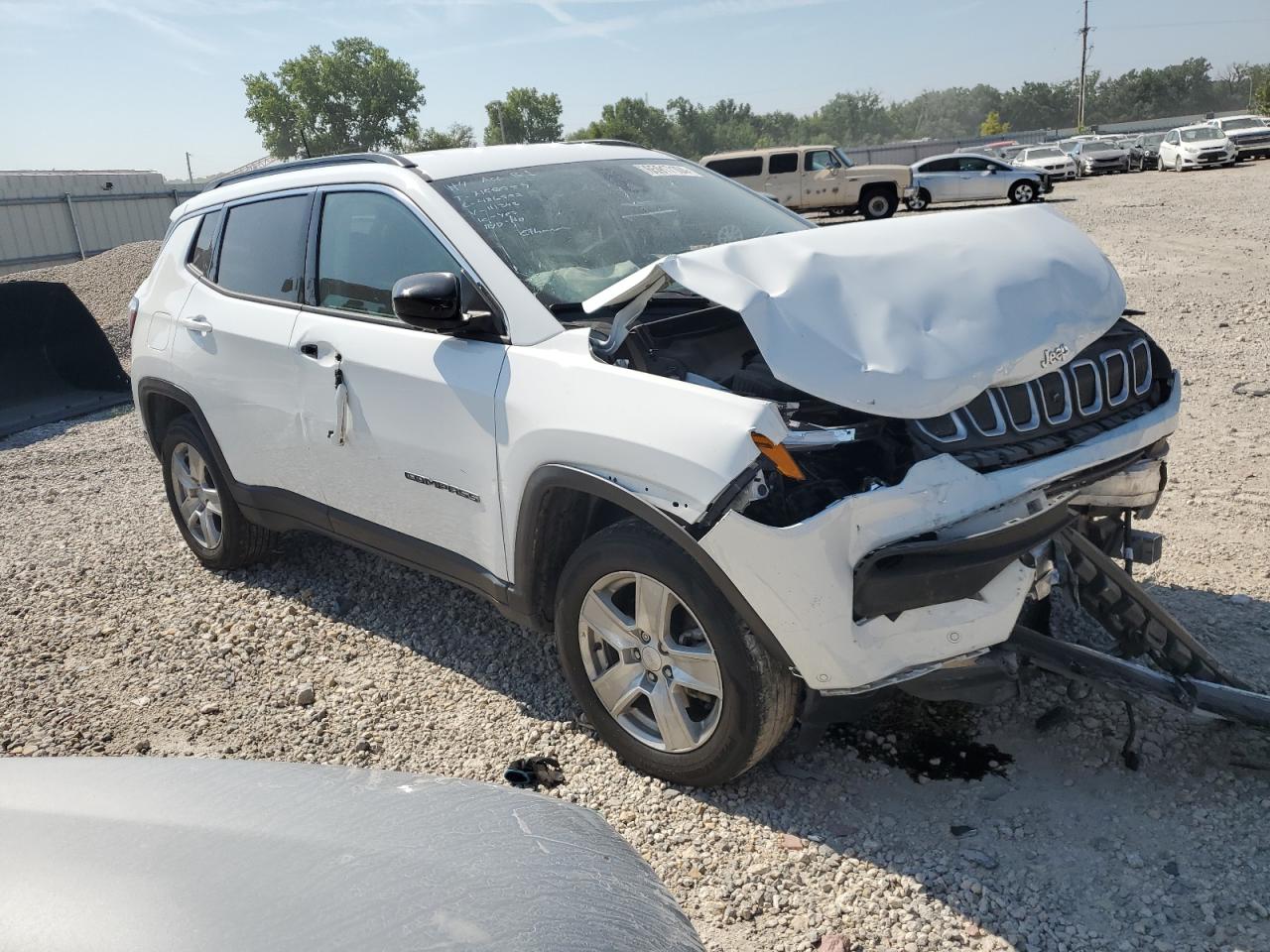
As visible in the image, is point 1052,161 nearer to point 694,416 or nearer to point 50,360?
point 50,360

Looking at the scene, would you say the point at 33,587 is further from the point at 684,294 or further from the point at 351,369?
the point at 684,294

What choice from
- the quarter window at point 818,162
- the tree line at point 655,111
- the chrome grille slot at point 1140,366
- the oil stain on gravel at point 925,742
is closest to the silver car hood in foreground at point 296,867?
the oil stain on gravel at point 925,742

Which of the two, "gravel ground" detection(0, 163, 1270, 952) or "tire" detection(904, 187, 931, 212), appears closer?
"gravel ground" detection(0, 163, 1270, 952)

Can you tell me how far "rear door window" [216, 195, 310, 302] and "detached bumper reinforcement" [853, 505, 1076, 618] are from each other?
9.30ft

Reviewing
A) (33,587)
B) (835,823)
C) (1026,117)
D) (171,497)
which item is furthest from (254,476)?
(1026,117)

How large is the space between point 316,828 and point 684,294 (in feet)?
7.34

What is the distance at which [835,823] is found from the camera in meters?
3.07

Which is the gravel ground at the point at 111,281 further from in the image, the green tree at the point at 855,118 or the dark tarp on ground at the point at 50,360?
the green tree at the point at 855,118

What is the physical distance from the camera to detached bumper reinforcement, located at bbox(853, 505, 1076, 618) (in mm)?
2557

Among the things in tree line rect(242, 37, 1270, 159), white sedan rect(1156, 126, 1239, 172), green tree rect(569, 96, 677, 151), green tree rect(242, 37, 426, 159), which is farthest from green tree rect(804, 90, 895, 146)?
white sedan rect(1156, 126, 1239, 172)

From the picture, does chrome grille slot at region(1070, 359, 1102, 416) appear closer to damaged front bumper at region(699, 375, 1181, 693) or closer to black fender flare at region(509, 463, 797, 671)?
damaged front bumper at region(699, 375, 1181, 693)

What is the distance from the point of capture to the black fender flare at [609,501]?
279cm

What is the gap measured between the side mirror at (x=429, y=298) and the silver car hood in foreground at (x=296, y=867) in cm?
168

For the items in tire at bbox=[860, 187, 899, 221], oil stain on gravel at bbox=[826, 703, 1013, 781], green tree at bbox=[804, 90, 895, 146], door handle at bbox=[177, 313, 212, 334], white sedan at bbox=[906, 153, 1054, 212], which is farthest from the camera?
green tree at bbox=[804, 90, 895, 146]
